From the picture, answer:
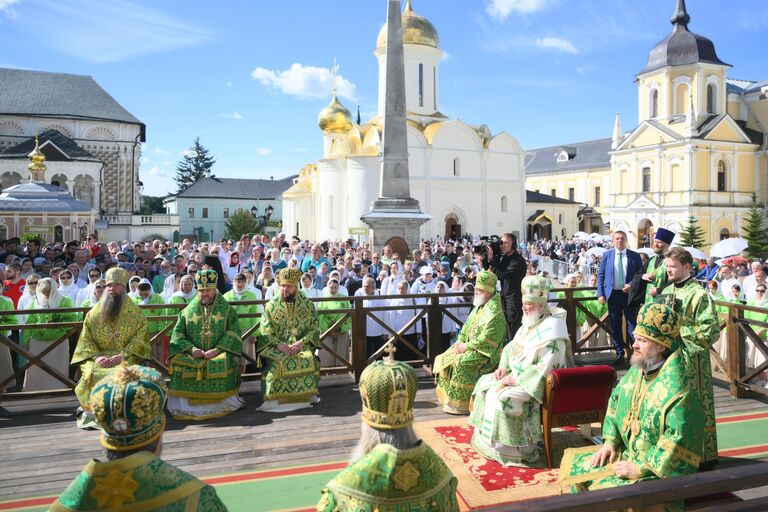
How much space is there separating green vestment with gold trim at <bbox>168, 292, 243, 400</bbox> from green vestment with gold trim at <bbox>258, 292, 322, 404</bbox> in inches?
14.0

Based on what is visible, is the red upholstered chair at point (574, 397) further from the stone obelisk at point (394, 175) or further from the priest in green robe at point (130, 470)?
the stone obelisk at point (394, 175)

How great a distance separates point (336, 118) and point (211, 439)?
131 feet

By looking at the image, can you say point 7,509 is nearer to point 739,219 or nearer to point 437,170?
point 437,170

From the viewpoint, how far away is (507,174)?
41688 millimetres

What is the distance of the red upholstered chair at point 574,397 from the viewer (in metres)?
4.94

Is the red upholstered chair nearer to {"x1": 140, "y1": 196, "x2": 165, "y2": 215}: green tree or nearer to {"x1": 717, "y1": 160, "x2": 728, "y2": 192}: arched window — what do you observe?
{"x1": 717, "y1": 160, "x2": 728, "y2": 192}: arched window

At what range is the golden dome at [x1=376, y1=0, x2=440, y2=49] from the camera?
1464 inches

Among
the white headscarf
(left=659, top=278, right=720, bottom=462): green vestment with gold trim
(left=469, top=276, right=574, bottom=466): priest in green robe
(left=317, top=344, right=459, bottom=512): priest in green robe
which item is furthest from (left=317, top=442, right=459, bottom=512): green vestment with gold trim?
the white headscarf

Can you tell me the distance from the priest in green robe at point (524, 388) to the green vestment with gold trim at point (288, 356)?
7.05 ft

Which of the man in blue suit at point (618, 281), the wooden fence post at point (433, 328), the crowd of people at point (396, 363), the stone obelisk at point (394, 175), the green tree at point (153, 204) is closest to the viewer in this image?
the crowd of people at point (396, 363)

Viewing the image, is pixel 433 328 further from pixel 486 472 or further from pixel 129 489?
pixel 129 489

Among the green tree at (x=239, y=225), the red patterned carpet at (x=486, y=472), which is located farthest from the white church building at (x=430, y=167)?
the red patterned carpet at (x=486, y=472)

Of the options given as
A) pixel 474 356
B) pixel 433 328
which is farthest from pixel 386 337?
pixel 474 356

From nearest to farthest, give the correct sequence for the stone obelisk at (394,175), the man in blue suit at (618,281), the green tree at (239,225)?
1. the man in blue suit at (618,281)
2. the stone obelisk at (394,175)
3. the green tree at (239,225)
